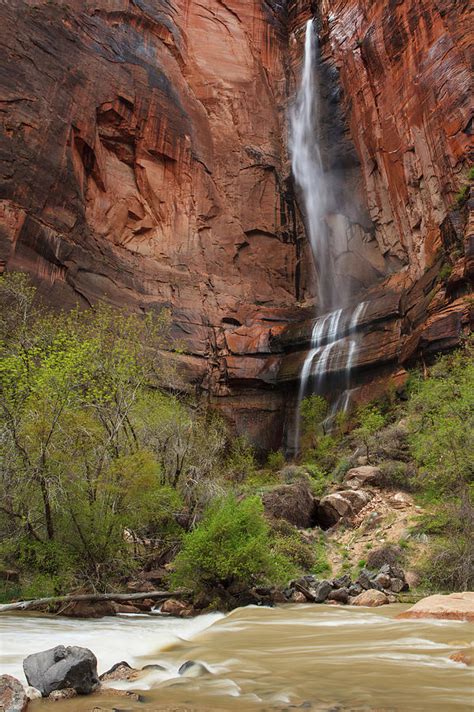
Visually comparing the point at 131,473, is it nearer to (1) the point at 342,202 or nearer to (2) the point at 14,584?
(2) the point at 14,584

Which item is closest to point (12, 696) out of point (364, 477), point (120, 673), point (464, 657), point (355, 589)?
point (120, 673)

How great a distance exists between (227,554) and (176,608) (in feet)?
4.86

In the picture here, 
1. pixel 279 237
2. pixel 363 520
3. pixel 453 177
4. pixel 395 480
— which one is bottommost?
pixel 363 520

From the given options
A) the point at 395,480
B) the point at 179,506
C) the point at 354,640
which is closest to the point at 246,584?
the point at 179,506

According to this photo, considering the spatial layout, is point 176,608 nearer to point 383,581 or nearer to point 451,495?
point 383,581

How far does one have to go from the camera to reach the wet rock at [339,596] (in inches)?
434

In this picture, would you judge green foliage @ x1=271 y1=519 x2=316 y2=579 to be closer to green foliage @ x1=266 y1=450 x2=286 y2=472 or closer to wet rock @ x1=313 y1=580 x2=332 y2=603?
wet rock @ x1=313 y1=580 x2=332 y2=603

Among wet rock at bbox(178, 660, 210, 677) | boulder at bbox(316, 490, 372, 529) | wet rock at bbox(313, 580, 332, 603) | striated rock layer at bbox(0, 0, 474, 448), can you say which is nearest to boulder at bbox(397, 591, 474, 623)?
wet rock at bbox(313, 580, 332, 603)

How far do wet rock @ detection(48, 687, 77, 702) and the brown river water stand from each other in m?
0.09

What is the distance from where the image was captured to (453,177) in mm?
31000

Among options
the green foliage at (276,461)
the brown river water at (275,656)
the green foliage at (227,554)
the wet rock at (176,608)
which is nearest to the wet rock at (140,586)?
the wet rock at (176,608)

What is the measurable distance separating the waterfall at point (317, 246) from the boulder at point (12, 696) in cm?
2851

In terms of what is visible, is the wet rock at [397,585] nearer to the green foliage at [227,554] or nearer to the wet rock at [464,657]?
the green foliage at [227,554]

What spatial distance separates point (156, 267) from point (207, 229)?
655 centimetres
